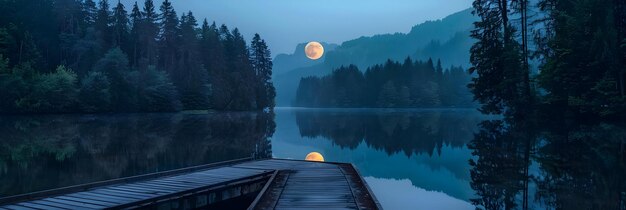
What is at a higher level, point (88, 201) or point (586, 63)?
point (586, 63)

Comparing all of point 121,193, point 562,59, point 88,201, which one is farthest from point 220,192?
point 562,59

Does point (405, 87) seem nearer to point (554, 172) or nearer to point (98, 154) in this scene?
point (98, 154)

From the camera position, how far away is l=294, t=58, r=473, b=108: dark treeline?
499ft

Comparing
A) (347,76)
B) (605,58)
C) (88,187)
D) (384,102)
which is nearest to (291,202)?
(88,187)

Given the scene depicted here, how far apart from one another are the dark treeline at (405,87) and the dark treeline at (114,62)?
5039 cm

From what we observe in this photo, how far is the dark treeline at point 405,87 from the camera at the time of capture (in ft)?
499

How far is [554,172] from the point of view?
62.1ft

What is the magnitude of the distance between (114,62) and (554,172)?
78.0m

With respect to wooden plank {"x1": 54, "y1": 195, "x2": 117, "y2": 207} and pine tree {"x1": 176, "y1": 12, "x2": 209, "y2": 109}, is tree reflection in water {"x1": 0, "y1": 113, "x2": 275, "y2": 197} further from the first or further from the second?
pine tree {"x1": 176, "y1": 12, "x2": 209, "y2": 109}

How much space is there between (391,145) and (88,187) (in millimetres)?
28067

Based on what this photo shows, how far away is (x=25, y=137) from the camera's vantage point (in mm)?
35750

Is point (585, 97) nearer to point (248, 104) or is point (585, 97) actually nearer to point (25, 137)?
point (25, 137)

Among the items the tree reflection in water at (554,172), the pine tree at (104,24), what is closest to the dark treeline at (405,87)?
the pine tree at (104,24)

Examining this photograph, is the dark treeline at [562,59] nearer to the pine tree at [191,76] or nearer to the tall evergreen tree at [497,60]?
the tall evergreen tree at [497,60]
